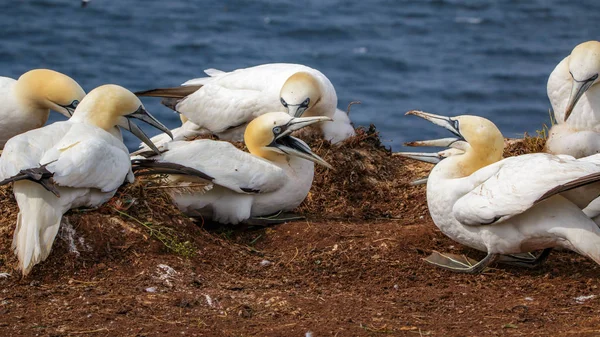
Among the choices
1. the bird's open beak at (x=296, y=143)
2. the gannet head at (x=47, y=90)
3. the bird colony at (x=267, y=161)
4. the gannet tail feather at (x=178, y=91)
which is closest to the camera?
the bird colony at (x=267, y=161)

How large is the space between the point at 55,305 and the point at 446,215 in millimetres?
2502

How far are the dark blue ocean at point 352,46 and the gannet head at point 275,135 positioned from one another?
9.46 m

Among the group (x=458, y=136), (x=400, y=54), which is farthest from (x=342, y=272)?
(x=400, y=54)

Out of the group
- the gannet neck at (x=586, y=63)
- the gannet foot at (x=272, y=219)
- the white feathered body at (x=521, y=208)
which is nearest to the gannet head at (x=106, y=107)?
the gannet foot at (x=272, y=219)

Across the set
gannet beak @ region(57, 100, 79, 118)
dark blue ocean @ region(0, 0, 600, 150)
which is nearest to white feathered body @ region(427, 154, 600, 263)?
gannet beak @ region(57, 100, 79, 118)

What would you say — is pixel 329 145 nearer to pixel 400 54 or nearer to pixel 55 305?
pixel 55 305

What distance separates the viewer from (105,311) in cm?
603

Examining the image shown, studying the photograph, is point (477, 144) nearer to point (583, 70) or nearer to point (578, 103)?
point (583, 70)

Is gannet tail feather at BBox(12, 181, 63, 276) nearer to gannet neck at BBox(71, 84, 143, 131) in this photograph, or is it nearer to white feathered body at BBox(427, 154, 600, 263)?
gannet neck at BBox(71, 84, 143, 131)

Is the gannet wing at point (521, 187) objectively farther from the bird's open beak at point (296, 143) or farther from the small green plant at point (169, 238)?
the small green plant at point (169, 238)

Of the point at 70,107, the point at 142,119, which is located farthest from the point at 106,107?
the point at 70,107

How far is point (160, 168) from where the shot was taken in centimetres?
757

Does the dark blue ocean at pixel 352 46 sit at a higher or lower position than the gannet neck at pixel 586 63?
lower

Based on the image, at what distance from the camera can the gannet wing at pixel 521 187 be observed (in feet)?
21.6
